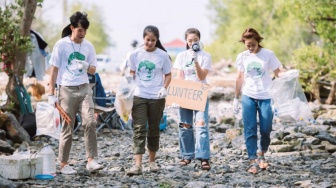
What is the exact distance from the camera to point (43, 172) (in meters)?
6.92

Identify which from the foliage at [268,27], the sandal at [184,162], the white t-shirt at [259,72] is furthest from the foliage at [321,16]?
the foliage at [268,27]

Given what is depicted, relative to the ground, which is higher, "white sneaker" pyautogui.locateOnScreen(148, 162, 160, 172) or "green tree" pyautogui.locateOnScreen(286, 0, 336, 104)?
"green tree" pyautogui.locateOnScreen(286, 0, 336, 104)

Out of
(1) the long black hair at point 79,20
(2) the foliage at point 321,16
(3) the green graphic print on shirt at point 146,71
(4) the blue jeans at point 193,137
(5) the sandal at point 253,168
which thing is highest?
(2) the foliage at point 321,16

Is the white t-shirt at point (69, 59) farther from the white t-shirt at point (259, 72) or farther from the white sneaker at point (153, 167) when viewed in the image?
the white t-shirt at point (259, 72)

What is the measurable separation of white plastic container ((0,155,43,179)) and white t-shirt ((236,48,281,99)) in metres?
2.59

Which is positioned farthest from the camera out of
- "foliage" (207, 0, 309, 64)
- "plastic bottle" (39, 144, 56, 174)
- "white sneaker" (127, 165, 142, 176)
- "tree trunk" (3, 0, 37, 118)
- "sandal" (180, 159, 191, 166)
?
"foliage" (207, 0, 309, 64)

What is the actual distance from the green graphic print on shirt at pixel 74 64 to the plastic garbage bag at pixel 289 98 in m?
2.60

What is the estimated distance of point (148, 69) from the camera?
717cm

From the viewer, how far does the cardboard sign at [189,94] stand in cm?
759

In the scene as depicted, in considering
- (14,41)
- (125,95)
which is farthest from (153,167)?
(14,41)

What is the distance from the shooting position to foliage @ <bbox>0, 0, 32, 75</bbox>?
11.0 meters

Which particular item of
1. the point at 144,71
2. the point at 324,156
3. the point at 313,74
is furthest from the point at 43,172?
the point at 313,74

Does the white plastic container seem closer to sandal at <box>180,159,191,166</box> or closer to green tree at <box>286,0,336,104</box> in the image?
sandal at <box>180,159,191,166</box>

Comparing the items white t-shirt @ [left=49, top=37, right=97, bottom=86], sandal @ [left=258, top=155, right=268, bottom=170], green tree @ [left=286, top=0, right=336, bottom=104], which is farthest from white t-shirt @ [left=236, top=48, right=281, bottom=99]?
green tree @ [left=286, top=0, right=336, bottom=104]
